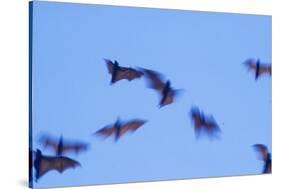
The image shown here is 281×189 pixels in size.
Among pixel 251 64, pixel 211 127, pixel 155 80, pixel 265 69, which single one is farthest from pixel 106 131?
pixel 265 69

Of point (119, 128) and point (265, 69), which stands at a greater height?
point (265, 69)

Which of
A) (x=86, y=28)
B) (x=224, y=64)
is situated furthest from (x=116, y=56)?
(x=224, y=64)

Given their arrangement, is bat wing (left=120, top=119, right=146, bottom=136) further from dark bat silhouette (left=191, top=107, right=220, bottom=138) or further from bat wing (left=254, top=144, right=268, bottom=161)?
bat wing (left=254, top=144, right=268, bottom=161)

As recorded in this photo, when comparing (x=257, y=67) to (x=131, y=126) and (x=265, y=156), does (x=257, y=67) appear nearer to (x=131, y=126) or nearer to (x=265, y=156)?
(x=265, y=156)

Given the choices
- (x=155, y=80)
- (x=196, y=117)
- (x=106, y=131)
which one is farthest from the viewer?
(x=196, y=117)

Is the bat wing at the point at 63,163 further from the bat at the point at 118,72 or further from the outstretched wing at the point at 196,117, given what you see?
the outstretched wing at the point at 196,117

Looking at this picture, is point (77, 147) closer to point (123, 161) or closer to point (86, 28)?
point (123, 161)
